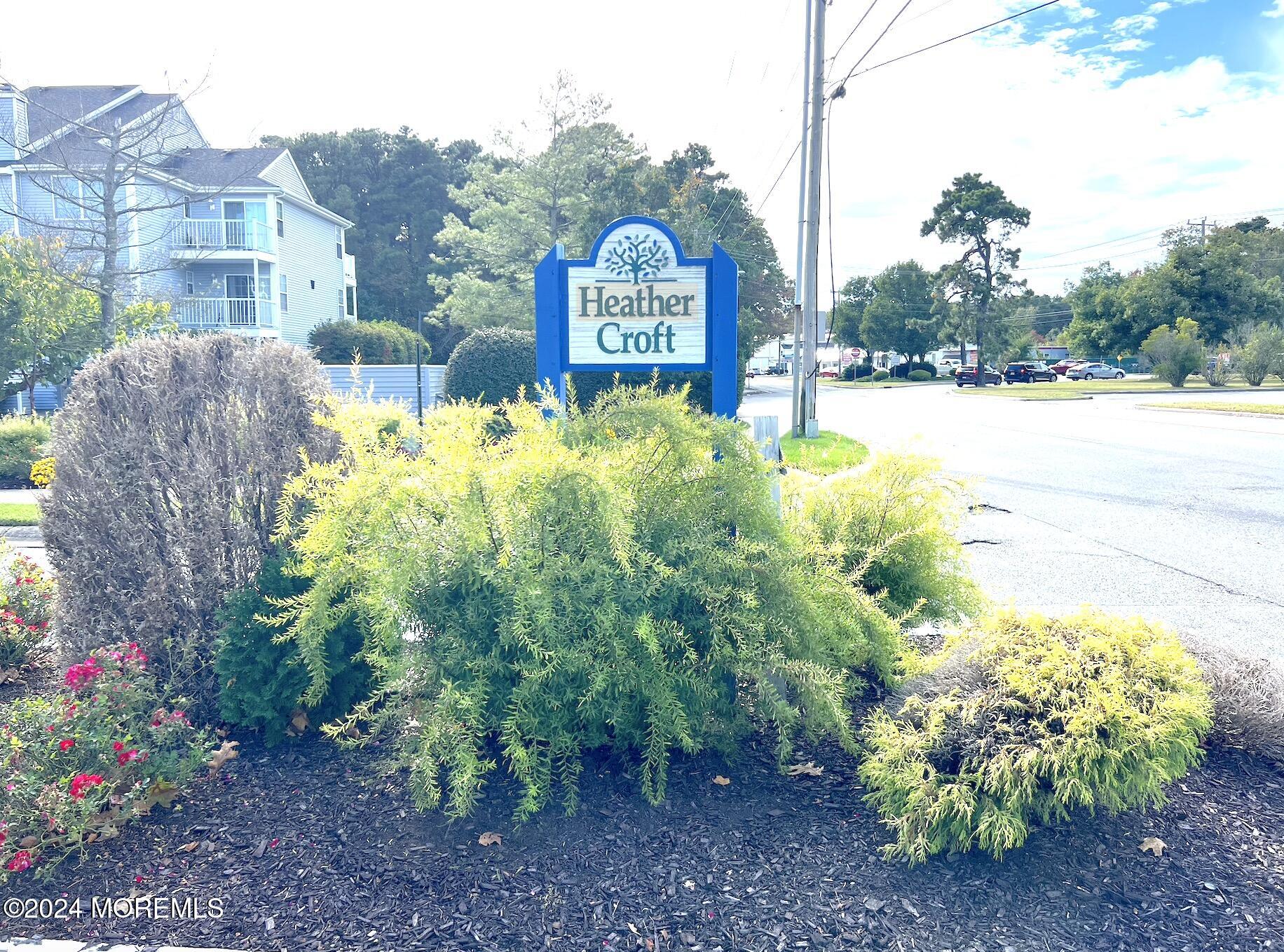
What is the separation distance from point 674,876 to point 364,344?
100 feet

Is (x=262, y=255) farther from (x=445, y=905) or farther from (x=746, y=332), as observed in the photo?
(x=445, y=905)

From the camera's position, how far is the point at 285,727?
3.50 meters

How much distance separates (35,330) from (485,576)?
1748cm

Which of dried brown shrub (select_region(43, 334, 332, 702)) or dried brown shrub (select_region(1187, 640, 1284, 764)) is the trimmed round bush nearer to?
dried brown shrub (select_region(43, 334, 332, 702))

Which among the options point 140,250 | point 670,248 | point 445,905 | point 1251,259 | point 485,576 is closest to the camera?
point 445,905

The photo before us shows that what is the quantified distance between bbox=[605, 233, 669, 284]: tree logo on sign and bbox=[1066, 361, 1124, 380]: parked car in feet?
218

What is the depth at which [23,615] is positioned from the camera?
4332mm

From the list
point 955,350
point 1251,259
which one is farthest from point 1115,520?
point 955,350

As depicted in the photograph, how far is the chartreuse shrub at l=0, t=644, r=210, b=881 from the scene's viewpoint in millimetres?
2715

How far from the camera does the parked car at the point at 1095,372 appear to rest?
63.5 m

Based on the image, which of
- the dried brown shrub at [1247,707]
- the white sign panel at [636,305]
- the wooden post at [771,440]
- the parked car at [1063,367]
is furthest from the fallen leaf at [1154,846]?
the parked car at [1063,367]

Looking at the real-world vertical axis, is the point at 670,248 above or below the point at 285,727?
above

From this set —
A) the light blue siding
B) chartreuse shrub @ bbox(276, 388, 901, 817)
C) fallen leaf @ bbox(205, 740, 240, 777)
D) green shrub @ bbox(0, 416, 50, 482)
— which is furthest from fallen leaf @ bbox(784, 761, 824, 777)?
the light blue siding

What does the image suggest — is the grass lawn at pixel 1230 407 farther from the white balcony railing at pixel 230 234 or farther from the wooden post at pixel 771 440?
the white balcony railing at pixel 230 234
